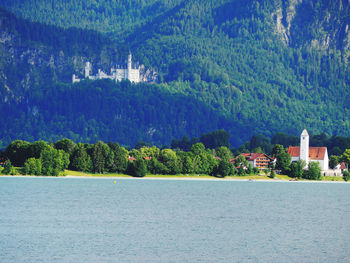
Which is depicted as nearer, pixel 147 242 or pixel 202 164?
pixel 147 242

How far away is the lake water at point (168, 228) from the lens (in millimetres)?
62219

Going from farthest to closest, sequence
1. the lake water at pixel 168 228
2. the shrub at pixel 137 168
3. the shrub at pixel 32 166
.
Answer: the shrub at pixel 137 168 → the shrub at pixel 32 166 → the lake water at pixel 168 228

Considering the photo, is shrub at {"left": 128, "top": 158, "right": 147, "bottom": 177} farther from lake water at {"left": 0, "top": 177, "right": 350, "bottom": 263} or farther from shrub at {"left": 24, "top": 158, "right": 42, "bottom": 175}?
lake water at {"left": 0, "top": 177, "right": 350, "bottom": 263}

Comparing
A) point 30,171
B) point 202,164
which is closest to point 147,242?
point 30,171

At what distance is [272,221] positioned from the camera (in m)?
86.2

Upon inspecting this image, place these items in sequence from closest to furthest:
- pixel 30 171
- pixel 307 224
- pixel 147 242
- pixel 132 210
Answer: pixel 147 242 < pixel 307 224 < pixel 132 210 < pixel 30 171

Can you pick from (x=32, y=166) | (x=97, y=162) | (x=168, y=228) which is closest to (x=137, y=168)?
(x=97, y=162)

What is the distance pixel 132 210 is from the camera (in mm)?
94750

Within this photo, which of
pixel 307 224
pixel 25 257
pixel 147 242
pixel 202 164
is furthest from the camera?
pixel 202 164

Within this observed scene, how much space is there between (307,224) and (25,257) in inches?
1359

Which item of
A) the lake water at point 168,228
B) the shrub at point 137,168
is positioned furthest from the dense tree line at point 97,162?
the lake water at point 168,228

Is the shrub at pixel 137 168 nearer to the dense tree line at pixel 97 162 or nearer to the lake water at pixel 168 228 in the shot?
the dense tree line at pixel 97 162

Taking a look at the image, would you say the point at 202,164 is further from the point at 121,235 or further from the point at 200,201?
the point at 121,235

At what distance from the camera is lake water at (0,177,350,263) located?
62219 millimetres
